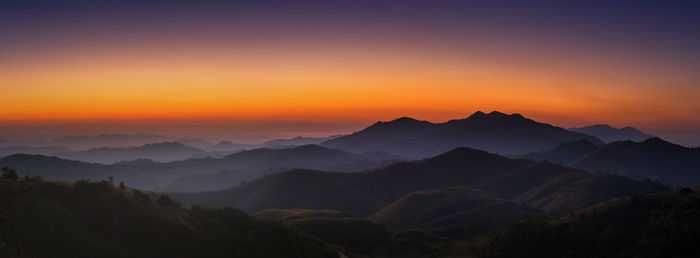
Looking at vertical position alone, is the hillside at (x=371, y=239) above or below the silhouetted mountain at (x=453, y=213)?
above

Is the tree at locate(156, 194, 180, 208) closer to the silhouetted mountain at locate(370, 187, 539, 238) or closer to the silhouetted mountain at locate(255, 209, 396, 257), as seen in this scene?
the silhouetted mountain at locate(255, 209, 396, 257)

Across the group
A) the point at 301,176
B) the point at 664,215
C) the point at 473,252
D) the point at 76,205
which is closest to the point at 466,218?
the point at 473,252

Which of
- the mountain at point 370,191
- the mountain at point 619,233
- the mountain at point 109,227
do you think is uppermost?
the mountain at point 109,227

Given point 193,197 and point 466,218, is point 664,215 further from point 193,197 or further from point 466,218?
point 193,197

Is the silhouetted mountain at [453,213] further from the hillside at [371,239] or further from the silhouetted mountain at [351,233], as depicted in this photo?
the silhouetted mountain at [351,233]

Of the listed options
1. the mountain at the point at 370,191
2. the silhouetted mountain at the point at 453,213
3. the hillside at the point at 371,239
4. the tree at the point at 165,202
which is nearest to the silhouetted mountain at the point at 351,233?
the hillside at the point at 371,239

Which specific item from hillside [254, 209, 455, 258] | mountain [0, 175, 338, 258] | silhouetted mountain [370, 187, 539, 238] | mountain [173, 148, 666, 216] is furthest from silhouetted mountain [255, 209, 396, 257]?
mountain [173, 148, 666, 216]
